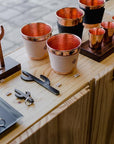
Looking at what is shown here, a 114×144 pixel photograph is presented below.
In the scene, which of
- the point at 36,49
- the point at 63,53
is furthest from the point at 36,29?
the point at 63,53

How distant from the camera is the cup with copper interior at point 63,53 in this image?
2.54 ft

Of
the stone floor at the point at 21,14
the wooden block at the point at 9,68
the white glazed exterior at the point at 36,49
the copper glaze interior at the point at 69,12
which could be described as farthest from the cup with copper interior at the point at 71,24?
the stone floor at the point at 21,14

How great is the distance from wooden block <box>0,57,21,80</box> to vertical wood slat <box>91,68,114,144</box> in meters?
0.27

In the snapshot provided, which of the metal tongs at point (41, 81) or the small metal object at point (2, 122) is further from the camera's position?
the metal tongs at point (41, 81)

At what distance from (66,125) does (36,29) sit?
1.20 feet

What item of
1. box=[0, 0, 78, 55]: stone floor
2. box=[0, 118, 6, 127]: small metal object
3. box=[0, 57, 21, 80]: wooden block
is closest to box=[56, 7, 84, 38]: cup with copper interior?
box=[0, 57, 21, 80]: wooden block

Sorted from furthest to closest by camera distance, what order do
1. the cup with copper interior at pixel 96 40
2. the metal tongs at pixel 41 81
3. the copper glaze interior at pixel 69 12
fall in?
the copper glaze interior at pixel 69 12 → the cup with copper interior at pixel 96 40 → the metal tongs at pixel 41 81

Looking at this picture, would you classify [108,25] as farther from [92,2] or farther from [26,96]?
[26,96]

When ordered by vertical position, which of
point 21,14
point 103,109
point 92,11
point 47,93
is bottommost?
point 21,14

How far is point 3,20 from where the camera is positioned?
8.13ft

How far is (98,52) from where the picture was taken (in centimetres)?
90

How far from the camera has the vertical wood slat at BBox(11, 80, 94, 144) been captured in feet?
2.20

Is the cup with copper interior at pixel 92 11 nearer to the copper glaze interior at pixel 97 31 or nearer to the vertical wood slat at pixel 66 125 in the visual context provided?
the copper glaze interior at pixel 97 31

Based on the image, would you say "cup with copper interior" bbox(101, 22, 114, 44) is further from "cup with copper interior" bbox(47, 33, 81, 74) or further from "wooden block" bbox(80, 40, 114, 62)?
"cup with copper interior" bbox(47, 33, 81, 74)
